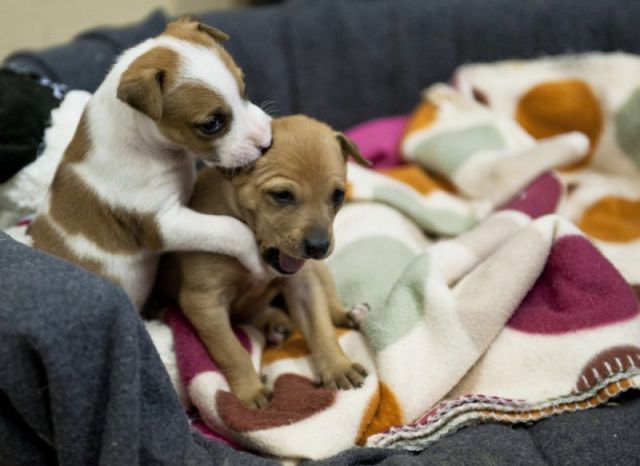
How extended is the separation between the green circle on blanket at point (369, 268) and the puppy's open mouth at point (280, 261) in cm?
40

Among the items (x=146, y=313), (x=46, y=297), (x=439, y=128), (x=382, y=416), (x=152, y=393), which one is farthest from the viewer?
(x=439, y=128)

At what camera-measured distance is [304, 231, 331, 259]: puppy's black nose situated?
1.52 meters

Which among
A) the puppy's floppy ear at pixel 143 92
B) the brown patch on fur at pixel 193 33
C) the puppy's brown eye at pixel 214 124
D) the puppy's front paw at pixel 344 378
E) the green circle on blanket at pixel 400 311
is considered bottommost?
the puppy's front paw at pixel 344 378

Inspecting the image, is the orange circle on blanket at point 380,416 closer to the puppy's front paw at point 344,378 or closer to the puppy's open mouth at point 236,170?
the puppy's front paw at point 344,378

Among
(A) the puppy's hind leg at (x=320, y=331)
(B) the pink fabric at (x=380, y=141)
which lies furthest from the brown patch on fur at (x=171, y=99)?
(B) the pink fabric at (x=380, y=141)

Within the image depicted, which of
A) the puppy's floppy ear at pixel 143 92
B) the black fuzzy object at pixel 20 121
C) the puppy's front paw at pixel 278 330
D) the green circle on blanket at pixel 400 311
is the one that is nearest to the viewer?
the puppy's floppy ear at pixel 143 92

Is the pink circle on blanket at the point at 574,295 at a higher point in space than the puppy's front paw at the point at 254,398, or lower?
higher

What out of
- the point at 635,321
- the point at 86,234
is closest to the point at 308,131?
the point at 86,234

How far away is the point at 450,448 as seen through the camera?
153 centimetres

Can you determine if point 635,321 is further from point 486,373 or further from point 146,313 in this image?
point 146,313

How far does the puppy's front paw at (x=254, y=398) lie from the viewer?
1.66m

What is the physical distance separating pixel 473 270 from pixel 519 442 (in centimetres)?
59

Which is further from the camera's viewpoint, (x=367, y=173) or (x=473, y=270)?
(x=367, y=173)

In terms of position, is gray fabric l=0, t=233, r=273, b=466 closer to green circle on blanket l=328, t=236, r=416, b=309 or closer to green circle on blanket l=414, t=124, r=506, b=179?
green circle on blanket l=328, t=236, r=416, b=309
